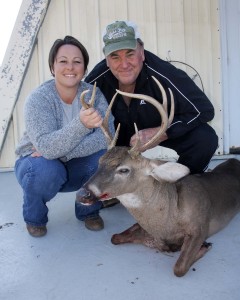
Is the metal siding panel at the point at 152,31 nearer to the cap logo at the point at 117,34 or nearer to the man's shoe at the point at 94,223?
the cap logo at the point at 117,34

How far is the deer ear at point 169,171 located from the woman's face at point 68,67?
99 centimetres

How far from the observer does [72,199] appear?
163 inches

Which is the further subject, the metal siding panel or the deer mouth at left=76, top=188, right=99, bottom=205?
the metal siding panel

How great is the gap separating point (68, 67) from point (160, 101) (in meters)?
0.88

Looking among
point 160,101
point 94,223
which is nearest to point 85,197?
point 94,223

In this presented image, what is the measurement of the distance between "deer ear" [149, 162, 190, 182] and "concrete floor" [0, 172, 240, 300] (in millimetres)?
517

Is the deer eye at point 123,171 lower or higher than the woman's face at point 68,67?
lower

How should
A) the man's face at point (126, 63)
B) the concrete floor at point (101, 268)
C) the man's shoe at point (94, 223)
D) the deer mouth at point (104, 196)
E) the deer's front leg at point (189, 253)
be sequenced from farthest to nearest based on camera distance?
the man's face at point (126, 63)
the man's shoe at point (94, 223)
the deer mouth at point (104, 196)
the deer's front leg at point (189, 253)
the concrete floor at point (101, 268)

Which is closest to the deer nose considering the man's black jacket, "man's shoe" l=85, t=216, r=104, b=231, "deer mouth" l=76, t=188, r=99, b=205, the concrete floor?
"deer mouth" l=76, t=188, r=99, b=205

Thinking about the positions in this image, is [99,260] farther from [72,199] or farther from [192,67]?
[192,67]

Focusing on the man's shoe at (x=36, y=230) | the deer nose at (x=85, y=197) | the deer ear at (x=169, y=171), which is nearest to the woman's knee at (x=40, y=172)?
the man's shoe at (x=36, y=230)

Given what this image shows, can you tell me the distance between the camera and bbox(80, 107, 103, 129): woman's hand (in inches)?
107

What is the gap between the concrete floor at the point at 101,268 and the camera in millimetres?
2264

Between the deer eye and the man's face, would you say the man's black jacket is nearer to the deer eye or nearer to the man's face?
the man's face
